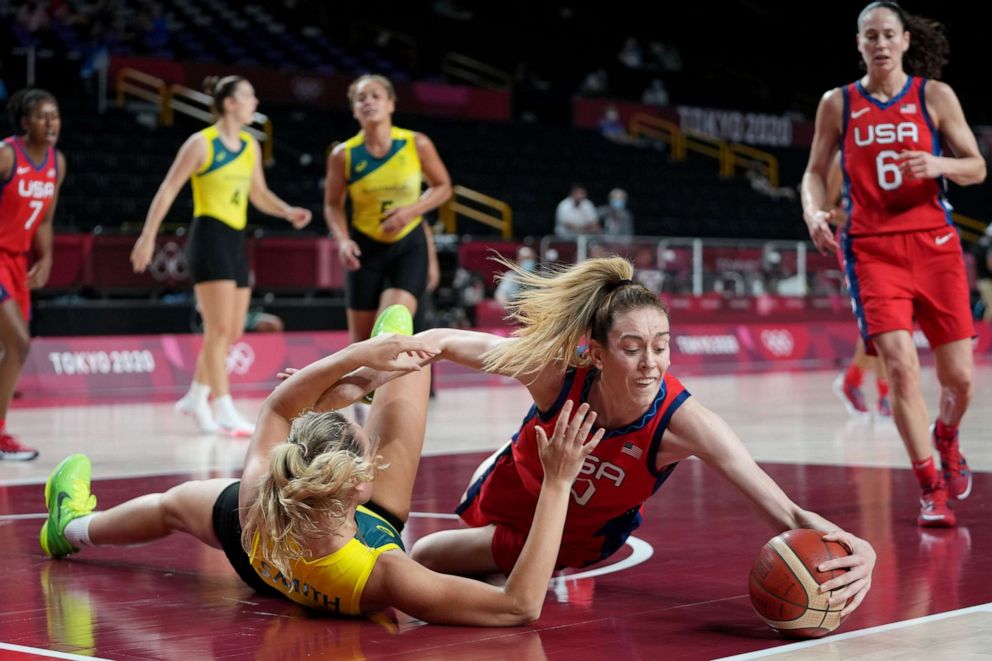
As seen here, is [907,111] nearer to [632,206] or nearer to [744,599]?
[744,599]

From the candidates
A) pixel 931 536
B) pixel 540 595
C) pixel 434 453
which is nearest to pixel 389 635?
pixel 540 595

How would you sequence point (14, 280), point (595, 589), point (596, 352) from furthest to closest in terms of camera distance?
1. point (14, 280)
2. point (595, 589)
3. point (596, 352)

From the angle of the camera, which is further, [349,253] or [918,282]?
[349,253]

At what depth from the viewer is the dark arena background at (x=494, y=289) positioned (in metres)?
4.23

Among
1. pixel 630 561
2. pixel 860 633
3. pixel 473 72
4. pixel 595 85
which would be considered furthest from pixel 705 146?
pixel 860 633

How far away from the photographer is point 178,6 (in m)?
25.2

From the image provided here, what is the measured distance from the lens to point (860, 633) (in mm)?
3957

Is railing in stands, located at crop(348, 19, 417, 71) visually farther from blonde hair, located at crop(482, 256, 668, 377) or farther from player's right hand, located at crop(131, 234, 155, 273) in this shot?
blonde hair, located at crop(482, 256, 668, 377)

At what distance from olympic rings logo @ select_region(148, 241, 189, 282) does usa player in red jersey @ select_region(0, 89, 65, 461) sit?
7349mm

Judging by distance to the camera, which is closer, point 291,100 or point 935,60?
point 935,60

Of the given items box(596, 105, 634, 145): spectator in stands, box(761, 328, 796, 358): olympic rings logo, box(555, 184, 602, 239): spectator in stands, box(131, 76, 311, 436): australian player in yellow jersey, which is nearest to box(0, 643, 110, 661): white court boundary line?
box(131, 76, 311, 436): australian player in yellow jersey

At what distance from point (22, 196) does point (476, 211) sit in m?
13.6

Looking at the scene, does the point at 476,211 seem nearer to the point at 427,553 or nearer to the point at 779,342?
the point at 779,342

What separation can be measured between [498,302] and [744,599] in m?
13.6
